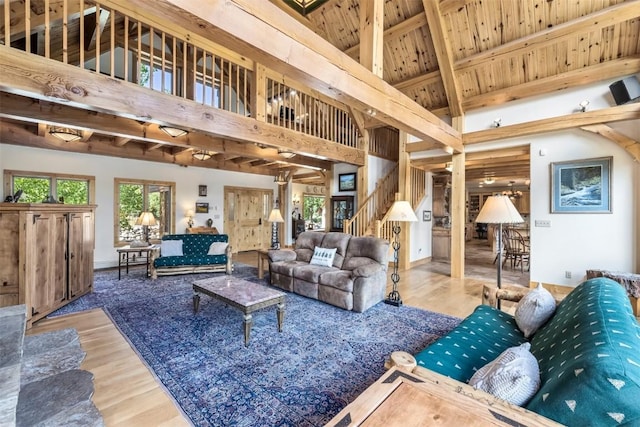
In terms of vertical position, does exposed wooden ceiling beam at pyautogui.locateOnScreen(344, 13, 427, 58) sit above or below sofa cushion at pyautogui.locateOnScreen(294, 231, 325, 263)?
above

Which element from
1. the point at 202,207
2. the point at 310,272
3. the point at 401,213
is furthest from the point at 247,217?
the point at 401,213

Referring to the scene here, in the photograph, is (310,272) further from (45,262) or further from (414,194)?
(414,194)

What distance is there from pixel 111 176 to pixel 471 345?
7.62 meters

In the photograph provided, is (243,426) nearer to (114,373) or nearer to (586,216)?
(114,373)

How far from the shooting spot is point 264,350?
2672 mm

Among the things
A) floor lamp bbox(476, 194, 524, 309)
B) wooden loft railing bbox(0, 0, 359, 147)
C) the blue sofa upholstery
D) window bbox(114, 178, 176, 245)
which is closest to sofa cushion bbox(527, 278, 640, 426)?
the blue sofa upholstery

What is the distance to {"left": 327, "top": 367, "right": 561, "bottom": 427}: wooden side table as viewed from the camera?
0.90 metres

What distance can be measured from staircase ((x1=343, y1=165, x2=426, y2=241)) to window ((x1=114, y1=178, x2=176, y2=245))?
4756 millimetres

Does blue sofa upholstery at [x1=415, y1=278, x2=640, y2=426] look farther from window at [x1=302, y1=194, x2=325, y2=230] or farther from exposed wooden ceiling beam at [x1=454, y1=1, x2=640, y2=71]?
window at [x1=302, y1=194, x2=325, y2=230]

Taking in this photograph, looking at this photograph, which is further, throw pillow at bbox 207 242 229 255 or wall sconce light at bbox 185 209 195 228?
wall sconce light at bbox 185 209 195 228

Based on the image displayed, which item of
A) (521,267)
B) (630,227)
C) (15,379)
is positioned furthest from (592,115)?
(15,379)

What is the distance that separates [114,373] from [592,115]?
261 inches

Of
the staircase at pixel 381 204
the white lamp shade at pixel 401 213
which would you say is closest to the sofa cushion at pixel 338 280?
the white lamp shade at pixel 401 213

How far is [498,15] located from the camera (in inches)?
169
